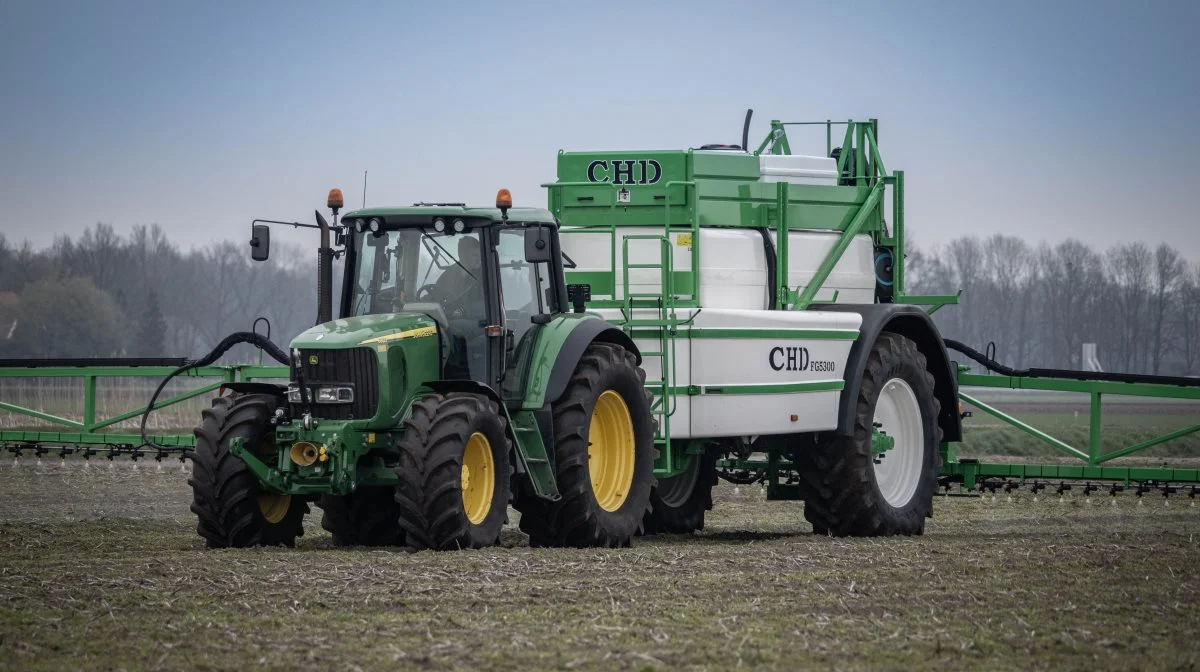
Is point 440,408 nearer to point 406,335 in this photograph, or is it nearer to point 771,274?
point 406,335

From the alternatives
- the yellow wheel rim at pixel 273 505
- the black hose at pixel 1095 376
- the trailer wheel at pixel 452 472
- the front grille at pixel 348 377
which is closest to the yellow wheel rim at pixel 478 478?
the trailer wheel at pixel 452 472

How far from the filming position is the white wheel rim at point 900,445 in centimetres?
1653

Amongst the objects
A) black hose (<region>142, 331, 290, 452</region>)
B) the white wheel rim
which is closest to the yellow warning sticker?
black hose (<region>142, 331, 290, 452</region>)

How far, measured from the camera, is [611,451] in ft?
45.2

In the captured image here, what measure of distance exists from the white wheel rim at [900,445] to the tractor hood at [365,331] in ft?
18.2

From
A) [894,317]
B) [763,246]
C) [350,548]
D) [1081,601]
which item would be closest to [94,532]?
[350,548]

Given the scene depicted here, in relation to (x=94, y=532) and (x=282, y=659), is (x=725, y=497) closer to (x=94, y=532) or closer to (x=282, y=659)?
(x=94, y=532)

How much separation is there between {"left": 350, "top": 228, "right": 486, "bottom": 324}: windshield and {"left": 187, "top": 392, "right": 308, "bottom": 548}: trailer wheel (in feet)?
3.99

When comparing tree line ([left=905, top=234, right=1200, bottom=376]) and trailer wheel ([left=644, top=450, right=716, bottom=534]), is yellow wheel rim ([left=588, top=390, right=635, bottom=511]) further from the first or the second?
tree line ([left=905, top=234, right=1200, bottom=376])

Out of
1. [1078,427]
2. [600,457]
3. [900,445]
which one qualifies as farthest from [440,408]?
[1078,427]

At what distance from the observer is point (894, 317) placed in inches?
643

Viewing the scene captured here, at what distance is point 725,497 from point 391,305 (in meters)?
9.01

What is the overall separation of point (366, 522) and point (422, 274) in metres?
2.17

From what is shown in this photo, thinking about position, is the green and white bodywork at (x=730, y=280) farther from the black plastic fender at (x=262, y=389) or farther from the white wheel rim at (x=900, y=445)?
the black plastic fender at (x=262, y=389)
